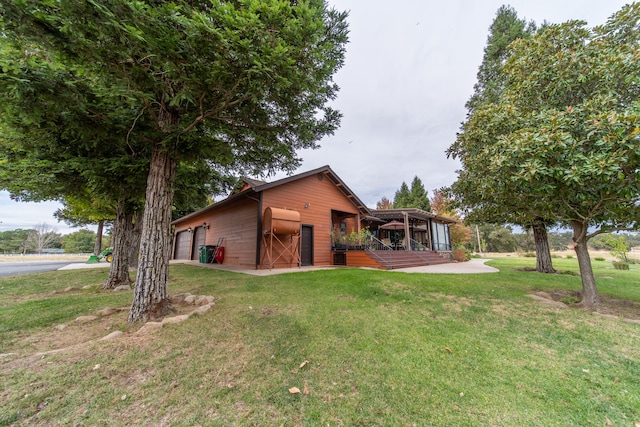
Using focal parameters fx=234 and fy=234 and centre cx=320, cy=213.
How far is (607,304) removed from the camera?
4.87 meters

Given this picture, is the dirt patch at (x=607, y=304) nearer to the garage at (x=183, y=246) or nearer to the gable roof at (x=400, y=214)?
the gable roof at (x=400, y=214)

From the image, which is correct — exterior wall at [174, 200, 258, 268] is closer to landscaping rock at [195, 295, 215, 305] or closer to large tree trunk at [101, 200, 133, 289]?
large tree trunk at [101, 200, 133, 289]

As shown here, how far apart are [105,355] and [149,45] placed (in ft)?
12.1

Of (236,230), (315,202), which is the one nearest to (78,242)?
(236,230)

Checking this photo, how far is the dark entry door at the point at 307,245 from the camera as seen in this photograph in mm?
11672

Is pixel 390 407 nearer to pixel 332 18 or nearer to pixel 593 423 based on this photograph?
pixel 593 423

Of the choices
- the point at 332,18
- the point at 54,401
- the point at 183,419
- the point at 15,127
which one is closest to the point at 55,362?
the point at 54,401

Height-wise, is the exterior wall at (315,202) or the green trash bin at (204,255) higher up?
the exterior wall at (315,202)

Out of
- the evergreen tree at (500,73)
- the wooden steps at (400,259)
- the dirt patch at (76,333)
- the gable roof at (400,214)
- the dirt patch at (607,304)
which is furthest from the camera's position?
the gable roof at (400,214)

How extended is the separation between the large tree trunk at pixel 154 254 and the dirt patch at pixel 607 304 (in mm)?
7881

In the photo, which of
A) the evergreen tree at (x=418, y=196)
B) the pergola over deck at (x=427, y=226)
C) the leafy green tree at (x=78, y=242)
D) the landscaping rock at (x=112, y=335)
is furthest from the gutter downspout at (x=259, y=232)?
the leafy green tree at (x=78, y=242)

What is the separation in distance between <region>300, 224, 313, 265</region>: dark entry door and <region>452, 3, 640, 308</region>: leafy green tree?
794 centimetres

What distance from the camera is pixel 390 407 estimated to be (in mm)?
1944

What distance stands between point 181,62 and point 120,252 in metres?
6.47
